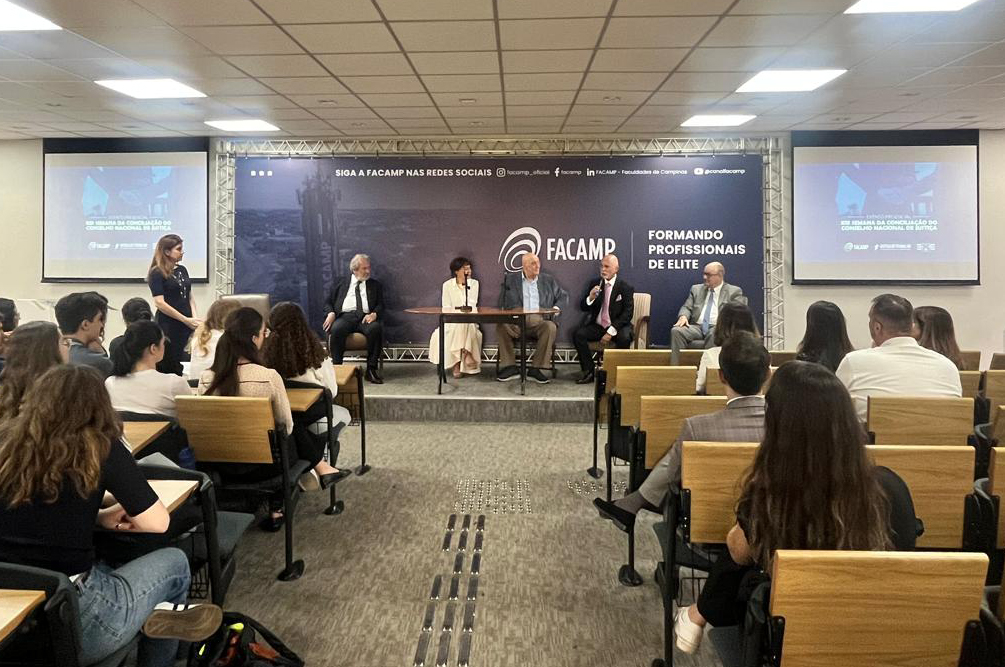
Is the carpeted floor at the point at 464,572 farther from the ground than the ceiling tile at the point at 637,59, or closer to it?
closer to it

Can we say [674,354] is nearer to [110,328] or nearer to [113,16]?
[113,16]

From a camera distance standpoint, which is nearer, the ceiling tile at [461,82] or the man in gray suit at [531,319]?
the ceiling tile at [461,82]

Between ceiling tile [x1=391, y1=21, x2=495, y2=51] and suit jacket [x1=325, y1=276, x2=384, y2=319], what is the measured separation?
11.3 feet

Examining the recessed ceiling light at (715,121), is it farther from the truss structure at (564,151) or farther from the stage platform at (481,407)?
the stage platform at (481,407)

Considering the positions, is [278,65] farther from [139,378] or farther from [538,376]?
[538,376]

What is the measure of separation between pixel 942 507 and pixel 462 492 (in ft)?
8.91

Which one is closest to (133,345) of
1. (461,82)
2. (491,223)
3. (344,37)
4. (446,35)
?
(344,37)

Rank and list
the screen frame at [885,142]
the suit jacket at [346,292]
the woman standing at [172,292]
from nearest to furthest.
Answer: the woman standing at [172,292] → the suit jacket at [346,292] → the screen frame at [885,142]

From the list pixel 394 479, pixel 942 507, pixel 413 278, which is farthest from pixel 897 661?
pixel 413 278

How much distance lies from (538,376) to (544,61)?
10.8ft

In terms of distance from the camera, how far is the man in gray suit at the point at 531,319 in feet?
23.6

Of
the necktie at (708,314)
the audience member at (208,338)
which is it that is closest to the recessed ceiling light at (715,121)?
the necktie at (708,314)

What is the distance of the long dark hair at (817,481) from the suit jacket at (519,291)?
6.03 m

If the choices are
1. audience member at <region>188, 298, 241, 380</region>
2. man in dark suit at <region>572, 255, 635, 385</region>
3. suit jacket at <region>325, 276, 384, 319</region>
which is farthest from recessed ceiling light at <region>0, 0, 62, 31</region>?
man in dark suit at <region>572, 255, 635, 385</region>
